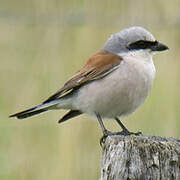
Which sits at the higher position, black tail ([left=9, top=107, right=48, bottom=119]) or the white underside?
the white underside

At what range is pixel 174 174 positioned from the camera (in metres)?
1.77

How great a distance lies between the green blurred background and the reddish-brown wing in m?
0.30

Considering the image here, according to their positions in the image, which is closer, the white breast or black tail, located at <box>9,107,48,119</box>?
the white breast

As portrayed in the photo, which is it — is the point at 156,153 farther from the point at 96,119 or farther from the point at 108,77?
the point at 96,119

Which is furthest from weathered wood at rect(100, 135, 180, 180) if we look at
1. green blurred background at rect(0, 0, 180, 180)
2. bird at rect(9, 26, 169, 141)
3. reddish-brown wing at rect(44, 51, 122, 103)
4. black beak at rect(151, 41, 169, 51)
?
green blurred background at rect(0, 0, 180, 180)

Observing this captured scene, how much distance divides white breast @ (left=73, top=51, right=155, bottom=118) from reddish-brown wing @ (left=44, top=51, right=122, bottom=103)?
3 centimetres

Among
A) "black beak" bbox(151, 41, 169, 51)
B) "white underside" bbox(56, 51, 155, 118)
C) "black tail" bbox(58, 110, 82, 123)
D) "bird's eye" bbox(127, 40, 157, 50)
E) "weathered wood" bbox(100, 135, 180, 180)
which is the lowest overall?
"weathered wood" bbox(100, 135, 180, 180)

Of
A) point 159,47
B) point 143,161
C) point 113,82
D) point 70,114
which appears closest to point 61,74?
point 70,114

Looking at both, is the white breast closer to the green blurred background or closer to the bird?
the bird

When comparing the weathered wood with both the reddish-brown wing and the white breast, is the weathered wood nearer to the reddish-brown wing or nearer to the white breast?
the white breast

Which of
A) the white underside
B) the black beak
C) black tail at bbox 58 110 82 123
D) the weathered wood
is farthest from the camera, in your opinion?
black tail at bbox 58 110 82 123

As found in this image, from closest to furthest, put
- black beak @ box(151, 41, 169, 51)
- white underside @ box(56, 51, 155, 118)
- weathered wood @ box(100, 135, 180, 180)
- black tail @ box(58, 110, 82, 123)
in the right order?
weathered wood @ box(100, 135, 180, 180) < white underside @ box(56, 51, 155, 118) < black beak @ box(151, 41, 169, 51) < black tail @ box(58, 110, 82, 123)

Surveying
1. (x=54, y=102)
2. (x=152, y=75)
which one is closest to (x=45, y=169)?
(x=54, y=102)

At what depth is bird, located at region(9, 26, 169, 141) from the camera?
2816 mm
